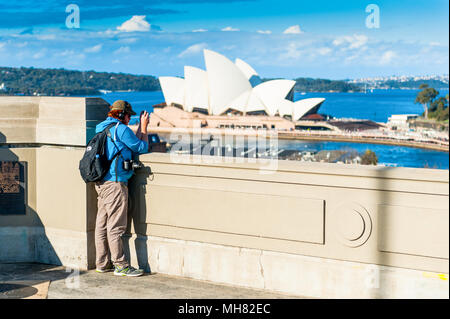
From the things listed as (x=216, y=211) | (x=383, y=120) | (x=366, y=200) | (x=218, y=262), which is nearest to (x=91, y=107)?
(x=216, y=211)

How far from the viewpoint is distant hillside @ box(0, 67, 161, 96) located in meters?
106

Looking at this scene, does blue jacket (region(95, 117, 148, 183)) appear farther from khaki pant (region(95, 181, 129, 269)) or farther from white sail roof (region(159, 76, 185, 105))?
white sail roof (region(159, 76, 185, 105))

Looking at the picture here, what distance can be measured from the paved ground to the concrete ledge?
3.7 inches

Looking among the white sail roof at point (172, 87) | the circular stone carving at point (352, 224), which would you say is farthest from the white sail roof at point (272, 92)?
the circular stone carving at point (352, 224)

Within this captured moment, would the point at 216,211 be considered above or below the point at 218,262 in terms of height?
above

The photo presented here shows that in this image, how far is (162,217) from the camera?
492 centimetres

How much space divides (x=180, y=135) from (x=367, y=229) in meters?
110

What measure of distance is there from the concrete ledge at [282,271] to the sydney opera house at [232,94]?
290ft

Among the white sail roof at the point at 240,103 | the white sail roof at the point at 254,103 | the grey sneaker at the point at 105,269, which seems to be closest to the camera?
the grey sneaker at the point at 105,269

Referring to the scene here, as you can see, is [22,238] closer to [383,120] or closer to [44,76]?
[44,76]

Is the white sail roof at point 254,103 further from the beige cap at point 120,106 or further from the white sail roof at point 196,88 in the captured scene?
the beige cap at point 120,106

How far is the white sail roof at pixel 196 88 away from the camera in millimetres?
100438

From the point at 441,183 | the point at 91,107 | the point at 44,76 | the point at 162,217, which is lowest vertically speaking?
the point at 162,217
